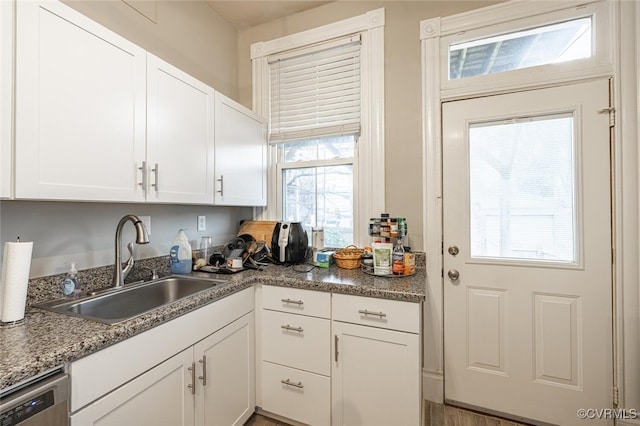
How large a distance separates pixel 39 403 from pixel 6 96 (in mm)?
929

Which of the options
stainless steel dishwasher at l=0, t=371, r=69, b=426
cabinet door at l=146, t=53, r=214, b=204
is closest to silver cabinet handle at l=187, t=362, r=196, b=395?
stainless steel dishwasher at l=0, t=371, r=69, b=426

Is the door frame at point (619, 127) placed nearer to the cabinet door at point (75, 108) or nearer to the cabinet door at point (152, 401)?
the cabinet door at point (152, 401)

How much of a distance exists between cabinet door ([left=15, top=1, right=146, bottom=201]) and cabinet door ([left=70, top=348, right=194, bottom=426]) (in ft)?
2.39

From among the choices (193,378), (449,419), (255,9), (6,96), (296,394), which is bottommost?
(449,419)

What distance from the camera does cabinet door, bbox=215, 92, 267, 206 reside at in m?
1.81

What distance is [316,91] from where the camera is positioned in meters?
2.24

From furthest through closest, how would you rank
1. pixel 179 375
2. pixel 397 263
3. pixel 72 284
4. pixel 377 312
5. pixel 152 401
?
pixel 397 263, pixel 377 312, pixel 72 284, pixel 179 375, pixel 152 401

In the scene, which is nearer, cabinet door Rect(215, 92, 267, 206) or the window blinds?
cabinet door Rect(215, 92, 267, 206)

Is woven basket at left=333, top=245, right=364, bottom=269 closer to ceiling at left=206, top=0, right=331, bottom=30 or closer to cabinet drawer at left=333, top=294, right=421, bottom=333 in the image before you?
cabinet drawer at left=333, top=294, right=421, bottom=333

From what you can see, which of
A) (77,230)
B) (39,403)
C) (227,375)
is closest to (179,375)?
(227,375)

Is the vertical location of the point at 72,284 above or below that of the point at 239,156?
below

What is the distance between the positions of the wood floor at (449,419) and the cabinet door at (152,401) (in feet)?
1.98

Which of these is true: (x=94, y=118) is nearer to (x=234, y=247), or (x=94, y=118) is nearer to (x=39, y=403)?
(x=39, y=403)

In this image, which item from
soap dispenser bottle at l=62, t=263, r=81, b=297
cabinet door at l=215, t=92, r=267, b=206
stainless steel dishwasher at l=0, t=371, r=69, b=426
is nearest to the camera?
stainless steel dishwasher at l=0, t=371, r=69, b=426
